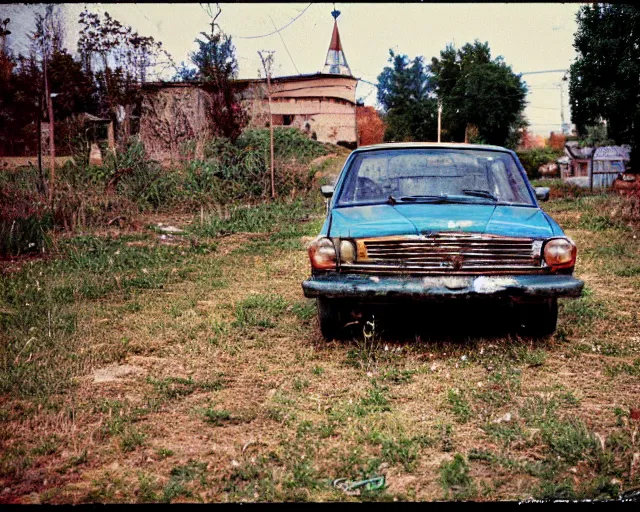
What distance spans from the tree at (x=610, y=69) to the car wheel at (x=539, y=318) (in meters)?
19.4

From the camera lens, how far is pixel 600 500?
7.63 ft

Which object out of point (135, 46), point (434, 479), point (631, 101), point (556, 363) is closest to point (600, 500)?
point (434, 479)

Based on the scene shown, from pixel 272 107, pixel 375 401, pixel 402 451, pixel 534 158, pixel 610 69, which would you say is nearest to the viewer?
pixel 402 451

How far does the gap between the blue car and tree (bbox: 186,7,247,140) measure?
11.3 metres

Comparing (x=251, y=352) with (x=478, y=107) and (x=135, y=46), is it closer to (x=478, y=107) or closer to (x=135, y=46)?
(x=135, y=46)

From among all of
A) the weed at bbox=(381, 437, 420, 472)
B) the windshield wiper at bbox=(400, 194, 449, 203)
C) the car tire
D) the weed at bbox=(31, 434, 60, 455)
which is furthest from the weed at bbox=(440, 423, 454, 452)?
the windshield wiper at bbox=(400, 194, 449, 203)

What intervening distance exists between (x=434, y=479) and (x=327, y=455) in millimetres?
496

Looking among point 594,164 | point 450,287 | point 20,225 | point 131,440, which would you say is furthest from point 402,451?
point 594,164

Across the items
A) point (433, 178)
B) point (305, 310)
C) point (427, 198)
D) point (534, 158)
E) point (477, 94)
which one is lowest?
point (305, 310)

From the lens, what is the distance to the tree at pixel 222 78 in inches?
603

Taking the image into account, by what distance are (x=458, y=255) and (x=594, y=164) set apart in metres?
38.7

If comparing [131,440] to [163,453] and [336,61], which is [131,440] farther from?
[336,61]

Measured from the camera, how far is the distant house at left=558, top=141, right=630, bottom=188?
29467mm

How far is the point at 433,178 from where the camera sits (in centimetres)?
495
